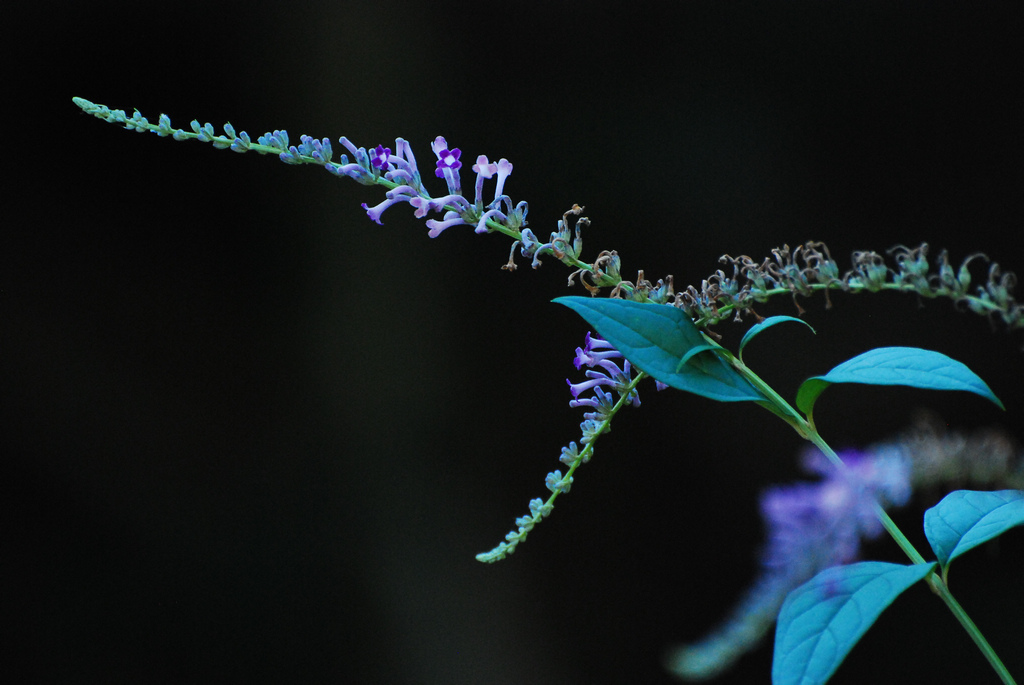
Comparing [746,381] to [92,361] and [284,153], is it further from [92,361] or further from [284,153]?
[92,361]

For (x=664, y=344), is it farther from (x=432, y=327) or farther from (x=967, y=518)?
(x=432, y=327)

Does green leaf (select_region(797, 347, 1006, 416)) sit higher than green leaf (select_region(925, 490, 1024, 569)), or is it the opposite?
green leaf (select_region(797, 347, 1006, 416))

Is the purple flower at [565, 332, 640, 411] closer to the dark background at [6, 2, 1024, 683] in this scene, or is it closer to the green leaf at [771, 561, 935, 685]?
the green leaf at [771, 561, 935, 685]

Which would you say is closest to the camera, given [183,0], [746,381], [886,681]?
[746,381]

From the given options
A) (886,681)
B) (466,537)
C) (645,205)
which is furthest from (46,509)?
(886,681)

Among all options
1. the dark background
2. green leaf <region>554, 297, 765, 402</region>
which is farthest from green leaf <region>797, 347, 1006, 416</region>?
the dark background

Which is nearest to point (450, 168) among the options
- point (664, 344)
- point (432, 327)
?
point (664, 344)
